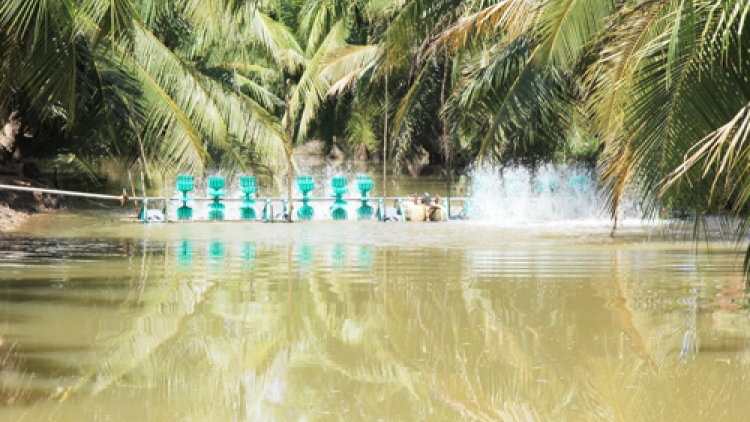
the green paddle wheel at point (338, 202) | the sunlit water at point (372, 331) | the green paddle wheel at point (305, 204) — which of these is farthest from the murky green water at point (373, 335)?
the green paddle wheel at point (305, 204)

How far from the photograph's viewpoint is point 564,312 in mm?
8391

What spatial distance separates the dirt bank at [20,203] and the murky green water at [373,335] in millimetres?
4230

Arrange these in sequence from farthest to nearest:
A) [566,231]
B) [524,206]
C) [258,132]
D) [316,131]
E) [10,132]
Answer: [316,131]
[10,132]
[524,206]
[258,132]
[566,231]

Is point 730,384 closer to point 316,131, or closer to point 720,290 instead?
point 720,290

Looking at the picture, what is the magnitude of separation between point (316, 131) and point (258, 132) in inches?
782

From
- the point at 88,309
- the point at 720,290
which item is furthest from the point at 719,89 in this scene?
the point at 88,309

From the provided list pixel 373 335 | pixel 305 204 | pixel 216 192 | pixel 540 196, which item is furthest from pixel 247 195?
pixel 373 335

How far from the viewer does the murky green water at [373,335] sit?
5.81m

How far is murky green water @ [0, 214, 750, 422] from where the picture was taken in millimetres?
5809

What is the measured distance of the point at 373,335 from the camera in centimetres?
768

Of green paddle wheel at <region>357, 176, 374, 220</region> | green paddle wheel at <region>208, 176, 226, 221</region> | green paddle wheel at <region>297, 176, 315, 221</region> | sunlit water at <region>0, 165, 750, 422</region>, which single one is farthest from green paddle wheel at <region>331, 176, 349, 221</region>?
sunlit water at <region>0, 165, 750, 422</region>

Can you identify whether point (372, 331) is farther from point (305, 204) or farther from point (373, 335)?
point (305, 204)

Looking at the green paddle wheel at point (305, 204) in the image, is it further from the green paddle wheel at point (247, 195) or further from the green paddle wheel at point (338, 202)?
the green paddle wheel at point (247, 195)

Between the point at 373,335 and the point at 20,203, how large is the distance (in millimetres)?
13064
